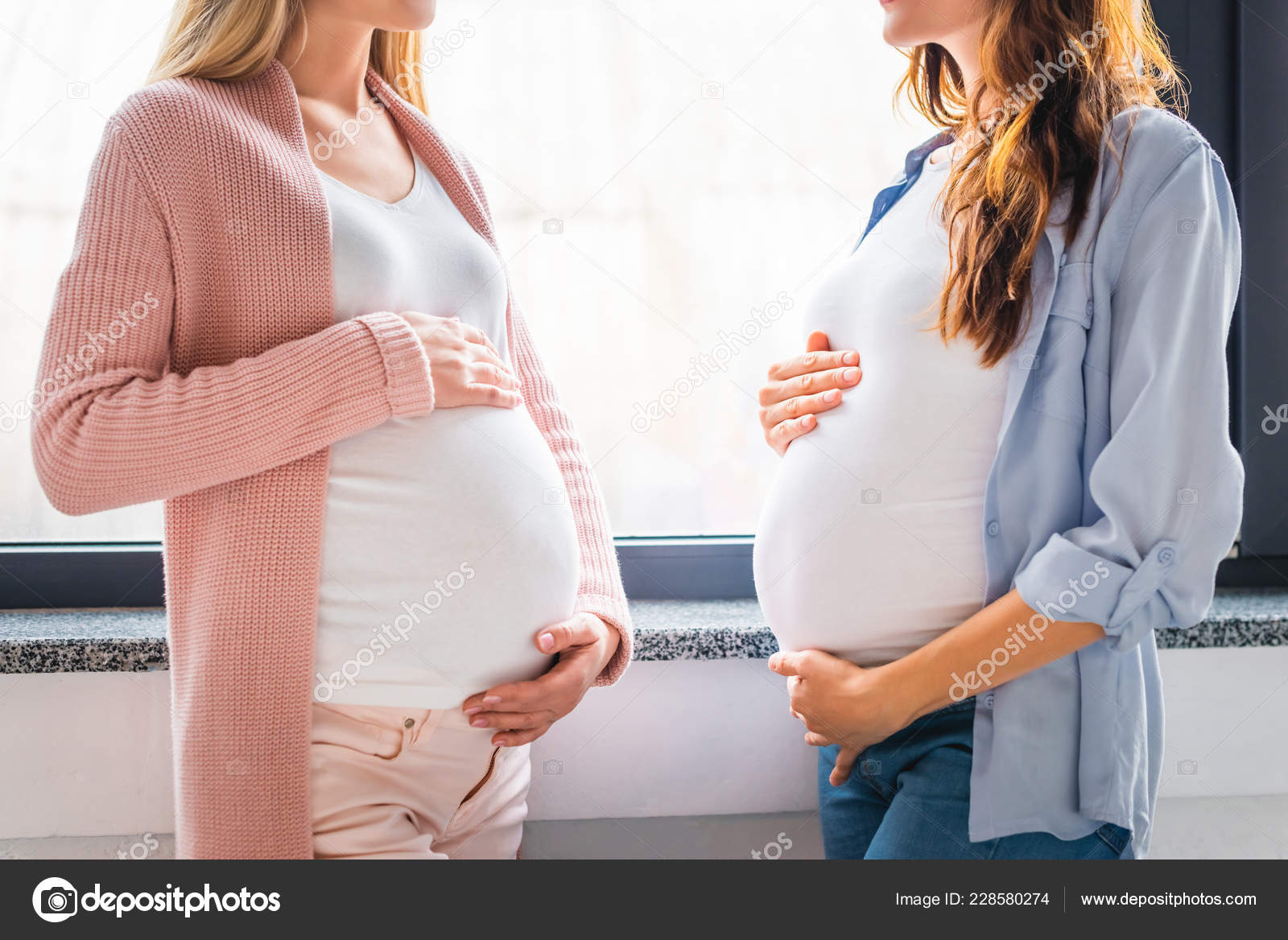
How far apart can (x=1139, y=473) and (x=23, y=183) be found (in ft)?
4.76

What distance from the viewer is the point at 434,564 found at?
80 centimetres

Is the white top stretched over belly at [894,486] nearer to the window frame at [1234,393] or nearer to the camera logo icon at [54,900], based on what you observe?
the window frame at [1234,393]

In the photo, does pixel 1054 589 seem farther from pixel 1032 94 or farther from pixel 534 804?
pixel 534 804

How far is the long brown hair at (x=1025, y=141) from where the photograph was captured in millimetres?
832

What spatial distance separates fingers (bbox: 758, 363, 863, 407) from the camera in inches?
36.7

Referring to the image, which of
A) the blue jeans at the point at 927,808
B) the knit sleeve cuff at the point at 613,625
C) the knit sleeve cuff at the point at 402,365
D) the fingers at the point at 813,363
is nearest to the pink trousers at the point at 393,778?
the knit sleeve cuff at the point at 613,625

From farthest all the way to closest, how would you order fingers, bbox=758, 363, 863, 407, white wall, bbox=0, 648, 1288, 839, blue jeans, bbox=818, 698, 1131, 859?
white wall, bbox=0, 648, 1288, 839
fingers, bbox=758, 363, 863, 407
blue jeans, bbox=818, 698, 1131, 859

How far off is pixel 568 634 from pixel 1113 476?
1.70 ft

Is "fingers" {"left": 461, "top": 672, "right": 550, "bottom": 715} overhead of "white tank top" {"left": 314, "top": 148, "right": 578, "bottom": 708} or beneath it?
beneath

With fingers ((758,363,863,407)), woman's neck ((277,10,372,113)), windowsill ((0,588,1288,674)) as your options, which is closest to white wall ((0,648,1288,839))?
windowsill ((0,588,1288,674))

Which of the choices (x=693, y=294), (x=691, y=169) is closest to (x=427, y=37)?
(x=691, y=169)

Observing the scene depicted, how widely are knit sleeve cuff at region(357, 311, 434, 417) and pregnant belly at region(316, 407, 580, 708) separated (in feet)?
0.15

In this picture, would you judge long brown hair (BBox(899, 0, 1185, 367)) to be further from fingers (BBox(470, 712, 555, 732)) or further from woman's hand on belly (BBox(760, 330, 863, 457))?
fingers (BBox(470, 712, 555, 732))

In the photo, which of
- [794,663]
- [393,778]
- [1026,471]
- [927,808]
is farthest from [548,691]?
[1026,471]
